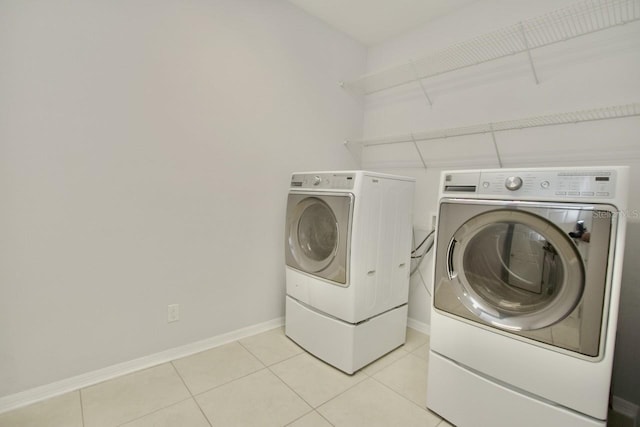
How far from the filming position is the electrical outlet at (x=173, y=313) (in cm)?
177

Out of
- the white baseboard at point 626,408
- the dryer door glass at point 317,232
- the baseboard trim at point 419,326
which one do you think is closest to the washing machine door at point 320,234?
the dryer door glass at point 317,232

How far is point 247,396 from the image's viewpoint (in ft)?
4.95

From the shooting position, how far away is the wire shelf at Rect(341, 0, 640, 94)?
56.5 inches

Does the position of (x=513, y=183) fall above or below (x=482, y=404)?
above

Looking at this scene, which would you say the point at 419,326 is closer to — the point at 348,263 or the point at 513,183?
the point at 348,263

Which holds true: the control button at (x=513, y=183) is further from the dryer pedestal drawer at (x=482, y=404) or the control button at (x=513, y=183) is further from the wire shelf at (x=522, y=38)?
the wire shelf at (x=522, y=38)

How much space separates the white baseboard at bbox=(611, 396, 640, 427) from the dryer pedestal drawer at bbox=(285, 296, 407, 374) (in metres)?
1.09

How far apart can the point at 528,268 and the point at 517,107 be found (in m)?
1.16

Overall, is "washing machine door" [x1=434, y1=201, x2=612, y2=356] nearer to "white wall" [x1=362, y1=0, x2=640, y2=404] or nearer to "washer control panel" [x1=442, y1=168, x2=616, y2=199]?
"washer control panel" [x1=442, y1=168, x2=616, y2=199]

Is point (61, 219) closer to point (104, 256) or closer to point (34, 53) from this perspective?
point (104, 256)

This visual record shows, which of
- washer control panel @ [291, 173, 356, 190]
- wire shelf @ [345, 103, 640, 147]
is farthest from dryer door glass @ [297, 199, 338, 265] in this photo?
wire shelf @ [345, 103, 640, 147]

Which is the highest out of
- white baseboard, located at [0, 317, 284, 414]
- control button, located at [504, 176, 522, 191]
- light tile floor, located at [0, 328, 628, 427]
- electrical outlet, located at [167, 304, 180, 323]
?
control button, located at [504, 176, 522, 191]

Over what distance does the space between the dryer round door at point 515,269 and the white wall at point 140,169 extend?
1.34 meters

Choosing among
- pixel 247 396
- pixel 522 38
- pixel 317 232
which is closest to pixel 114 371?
pixel 247 396
